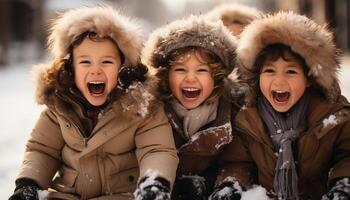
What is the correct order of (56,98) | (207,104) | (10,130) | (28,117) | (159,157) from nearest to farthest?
(159,157), (56,98), (207,104), (10,130), (28,117)

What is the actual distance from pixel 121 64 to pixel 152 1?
6632 cm

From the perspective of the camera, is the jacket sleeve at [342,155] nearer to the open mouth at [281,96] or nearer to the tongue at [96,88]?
the open mouth at [281,96]

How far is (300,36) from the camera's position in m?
2.88

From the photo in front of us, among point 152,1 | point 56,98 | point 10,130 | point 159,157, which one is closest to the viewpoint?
point 159,157

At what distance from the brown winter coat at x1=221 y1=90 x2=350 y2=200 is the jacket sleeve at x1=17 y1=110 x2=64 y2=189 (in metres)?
1.05

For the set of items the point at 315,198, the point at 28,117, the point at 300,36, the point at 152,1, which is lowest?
the point at 315,198

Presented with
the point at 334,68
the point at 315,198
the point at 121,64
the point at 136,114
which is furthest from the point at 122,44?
the point at 315,198

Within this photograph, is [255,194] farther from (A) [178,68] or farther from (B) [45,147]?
(B) [45,147]

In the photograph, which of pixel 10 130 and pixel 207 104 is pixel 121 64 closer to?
pixel 207 104

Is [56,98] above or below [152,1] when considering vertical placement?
below

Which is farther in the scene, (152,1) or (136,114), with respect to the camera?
(152,1)

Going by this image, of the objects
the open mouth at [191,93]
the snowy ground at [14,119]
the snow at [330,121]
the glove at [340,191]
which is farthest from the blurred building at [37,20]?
the glove at [340,191]

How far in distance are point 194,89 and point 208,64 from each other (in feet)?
0.60

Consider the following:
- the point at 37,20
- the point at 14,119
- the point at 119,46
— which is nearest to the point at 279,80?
the point at 119,46
